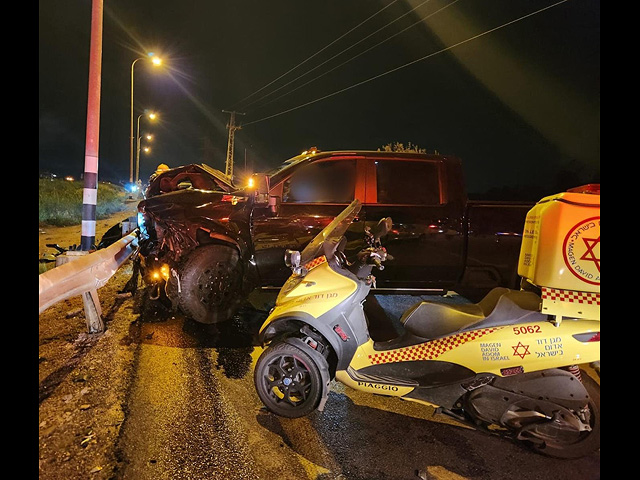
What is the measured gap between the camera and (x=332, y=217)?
5051 millimetres

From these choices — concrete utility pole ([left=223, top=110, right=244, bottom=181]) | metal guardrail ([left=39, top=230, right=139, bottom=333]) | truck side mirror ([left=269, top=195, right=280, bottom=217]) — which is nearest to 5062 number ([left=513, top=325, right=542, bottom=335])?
truck side mirror ([left=269, top=195, right=280, bottom=217])

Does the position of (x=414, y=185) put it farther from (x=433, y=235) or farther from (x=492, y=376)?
(x=492, y=376)

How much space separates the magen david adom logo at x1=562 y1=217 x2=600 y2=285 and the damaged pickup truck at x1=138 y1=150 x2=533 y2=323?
8.11 ft

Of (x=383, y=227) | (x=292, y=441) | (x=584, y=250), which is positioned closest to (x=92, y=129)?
(x=383, y=227)

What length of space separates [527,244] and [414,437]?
1614 mm

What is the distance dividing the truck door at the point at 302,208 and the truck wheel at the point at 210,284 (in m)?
0.38

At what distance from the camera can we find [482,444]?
2803 mm

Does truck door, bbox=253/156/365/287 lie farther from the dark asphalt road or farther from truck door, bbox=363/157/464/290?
the dark asphalt road

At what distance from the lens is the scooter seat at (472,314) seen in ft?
8.78

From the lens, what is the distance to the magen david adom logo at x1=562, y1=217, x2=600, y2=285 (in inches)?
94.3

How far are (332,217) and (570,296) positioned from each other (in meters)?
2.97
